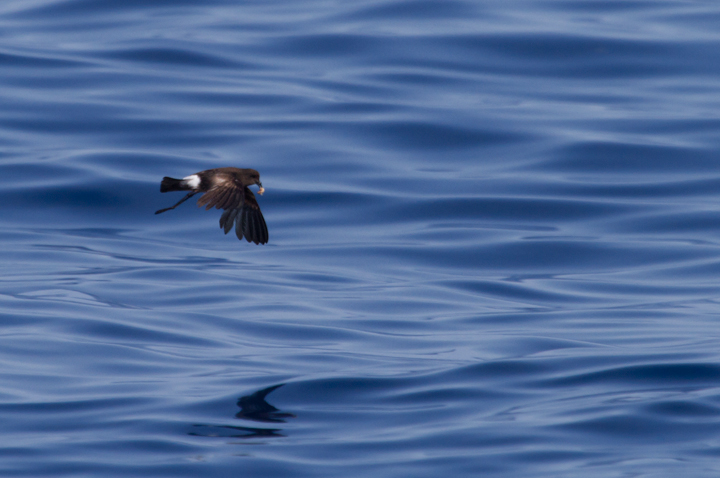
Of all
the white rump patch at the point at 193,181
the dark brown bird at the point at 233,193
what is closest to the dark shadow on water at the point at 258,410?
the dark brown bird at the point at 233,193

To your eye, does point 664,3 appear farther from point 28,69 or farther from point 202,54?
point 28,69

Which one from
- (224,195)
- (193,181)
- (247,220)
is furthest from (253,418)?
(193,181)

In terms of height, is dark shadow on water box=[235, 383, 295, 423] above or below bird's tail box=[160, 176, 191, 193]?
below

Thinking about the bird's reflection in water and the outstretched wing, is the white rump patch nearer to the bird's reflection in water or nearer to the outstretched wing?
the outstretched wing

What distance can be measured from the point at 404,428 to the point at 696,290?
217 inches

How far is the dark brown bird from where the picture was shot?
7.62m

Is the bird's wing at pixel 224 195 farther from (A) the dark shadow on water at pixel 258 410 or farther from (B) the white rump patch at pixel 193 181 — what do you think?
(A) the dark shadow on water at pixel 258 410

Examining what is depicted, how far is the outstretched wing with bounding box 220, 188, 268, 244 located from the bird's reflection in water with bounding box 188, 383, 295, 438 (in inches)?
42.3

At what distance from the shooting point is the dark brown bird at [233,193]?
762 centimetres

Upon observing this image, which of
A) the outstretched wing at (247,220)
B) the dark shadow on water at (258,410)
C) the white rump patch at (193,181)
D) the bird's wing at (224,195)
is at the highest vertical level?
the white rump patch at (193,181)

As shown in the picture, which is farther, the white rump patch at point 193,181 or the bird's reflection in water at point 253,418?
the white rump patch at point 193,181

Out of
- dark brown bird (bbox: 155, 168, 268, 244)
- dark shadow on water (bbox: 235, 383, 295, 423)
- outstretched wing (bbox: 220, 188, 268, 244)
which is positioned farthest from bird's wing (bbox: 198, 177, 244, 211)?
dark shadow on water (bbox: 235, 383, 295, 423)

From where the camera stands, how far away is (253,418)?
7809mm

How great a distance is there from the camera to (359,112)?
56.5ft
